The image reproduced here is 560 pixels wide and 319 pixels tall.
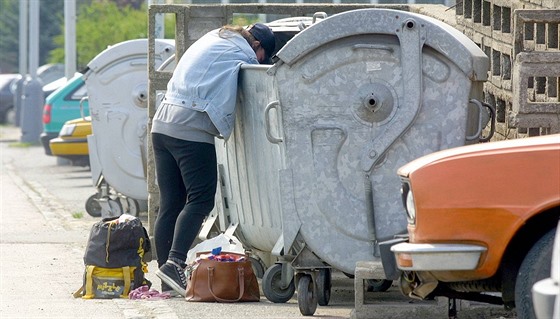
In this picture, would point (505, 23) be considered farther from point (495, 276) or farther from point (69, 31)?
point (69, 31)

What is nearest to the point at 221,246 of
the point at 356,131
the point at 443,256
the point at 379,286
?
the point at 379,286

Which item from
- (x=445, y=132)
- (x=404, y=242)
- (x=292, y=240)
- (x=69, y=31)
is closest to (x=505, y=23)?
(x=445, y=132)

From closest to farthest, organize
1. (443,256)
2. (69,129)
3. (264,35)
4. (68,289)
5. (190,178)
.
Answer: (443,256) → (190,178) → (264,35) → (68,289) → (69,129)

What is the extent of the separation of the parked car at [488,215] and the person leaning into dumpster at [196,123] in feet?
7.30

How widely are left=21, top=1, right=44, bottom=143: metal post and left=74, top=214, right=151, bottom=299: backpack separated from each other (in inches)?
893

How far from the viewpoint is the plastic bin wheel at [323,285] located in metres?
7.83

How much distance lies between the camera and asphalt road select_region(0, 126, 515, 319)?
754cm

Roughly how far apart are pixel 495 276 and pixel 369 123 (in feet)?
5.37

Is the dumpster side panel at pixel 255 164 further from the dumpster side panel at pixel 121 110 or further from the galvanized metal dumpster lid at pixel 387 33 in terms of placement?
the dumpster side panel at pixel 121 110

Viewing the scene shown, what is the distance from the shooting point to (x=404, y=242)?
6.52 m

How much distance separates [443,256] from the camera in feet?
20.0

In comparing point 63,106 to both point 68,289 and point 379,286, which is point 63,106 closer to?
point 68,289

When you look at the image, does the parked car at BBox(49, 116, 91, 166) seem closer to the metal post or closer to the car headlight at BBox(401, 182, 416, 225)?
the metal post

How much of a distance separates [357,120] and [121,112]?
6.50m
